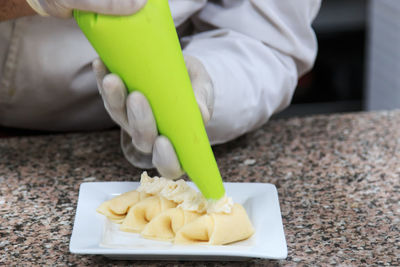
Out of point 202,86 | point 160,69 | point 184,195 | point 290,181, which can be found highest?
point 160,69

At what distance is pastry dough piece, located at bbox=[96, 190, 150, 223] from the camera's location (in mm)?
894

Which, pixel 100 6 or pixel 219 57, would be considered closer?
pixel 100 6

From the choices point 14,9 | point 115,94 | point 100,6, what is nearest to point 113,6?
point 100,6

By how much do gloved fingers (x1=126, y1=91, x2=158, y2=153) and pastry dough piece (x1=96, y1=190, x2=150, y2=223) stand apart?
0.08 meters

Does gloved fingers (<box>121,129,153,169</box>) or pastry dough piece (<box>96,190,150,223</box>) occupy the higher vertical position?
pastry dough piece (<box>96,190,150,223</box>)

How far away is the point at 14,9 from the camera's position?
1036 millimetres

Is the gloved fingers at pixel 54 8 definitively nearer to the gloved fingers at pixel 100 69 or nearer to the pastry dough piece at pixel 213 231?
the gloved fingers at pixel 100 69

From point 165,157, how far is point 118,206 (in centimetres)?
12

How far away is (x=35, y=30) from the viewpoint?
3.85 feet

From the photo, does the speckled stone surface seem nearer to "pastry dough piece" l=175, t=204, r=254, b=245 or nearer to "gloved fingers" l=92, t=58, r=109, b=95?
"pastry dough piece" l=175, t=204, r=254, b=245

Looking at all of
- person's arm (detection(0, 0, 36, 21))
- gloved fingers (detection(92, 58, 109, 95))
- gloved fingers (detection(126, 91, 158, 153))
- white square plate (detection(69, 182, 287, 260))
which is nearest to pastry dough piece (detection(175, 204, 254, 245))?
white square plate (detection(69, 182, 287, 260))

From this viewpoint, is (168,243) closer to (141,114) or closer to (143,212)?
(143,212)

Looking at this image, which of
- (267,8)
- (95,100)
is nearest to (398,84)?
(267,8)

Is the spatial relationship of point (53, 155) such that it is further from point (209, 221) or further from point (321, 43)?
point (321, 43)
